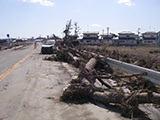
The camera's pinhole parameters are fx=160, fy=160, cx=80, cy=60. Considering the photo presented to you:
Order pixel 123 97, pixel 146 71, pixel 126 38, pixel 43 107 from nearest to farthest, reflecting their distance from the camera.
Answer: pixel 123 97, pixel 43 107, pixel 146 71, pixel 126 38

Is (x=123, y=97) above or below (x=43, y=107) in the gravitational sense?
above

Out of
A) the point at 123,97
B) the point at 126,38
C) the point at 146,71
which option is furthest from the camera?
the point at 126,38

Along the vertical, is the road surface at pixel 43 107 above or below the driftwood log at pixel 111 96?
below

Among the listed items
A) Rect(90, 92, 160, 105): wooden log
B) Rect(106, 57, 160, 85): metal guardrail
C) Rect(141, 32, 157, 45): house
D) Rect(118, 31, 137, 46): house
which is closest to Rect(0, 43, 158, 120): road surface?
Rect(90, 92, 160, 105): wooden log

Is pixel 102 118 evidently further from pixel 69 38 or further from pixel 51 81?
pixel 69 38

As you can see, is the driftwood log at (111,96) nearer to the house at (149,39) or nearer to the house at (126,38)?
the house at (126,38)

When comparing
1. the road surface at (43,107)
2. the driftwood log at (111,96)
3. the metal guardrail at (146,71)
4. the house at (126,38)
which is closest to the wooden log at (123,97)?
the driftwood log at (111,96)

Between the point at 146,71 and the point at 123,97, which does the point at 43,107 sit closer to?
the point at 123,97

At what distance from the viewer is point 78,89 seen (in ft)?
14.8

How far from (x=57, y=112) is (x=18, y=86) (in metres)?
2.64

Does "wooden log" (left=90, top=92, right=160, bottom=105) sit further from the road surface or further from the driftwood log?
the road surface

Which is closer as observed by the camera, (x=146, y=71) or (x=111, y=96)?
(x=111, y=96)

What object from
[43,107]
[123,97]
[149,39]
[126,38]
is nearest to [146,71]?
[123,97]

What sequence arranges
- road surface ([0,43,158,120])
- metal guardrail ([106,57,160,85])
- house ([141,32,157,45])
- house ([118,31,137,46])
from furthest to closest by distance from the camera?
1. house ([141,32,157,45])
2. house ([118,31,137,46])
3. metal guardrail ([106,57,160,85])
4. road surface ([0,43,158,120])
